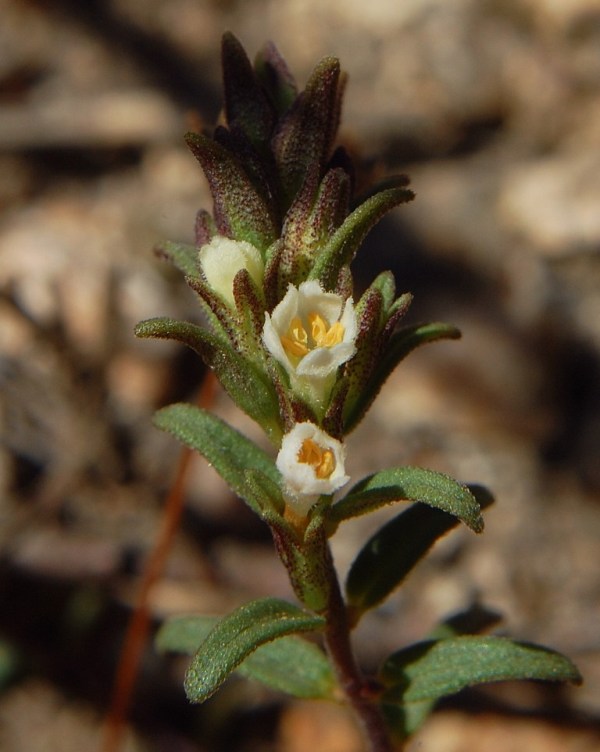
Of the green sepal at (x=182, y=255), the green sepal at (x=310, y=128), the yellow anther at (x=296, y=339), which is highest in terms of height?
the green sepal at (x=310, y=128)

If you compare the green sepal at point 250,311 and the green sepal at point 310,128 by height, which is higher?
the green sepal at point 310,128

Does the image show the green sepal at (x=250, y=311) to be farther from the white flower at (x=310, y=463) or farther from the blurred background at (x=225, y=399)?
the blurred background at (x=225, y=399)

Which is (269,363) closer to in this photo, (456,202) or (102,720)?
(102,720)

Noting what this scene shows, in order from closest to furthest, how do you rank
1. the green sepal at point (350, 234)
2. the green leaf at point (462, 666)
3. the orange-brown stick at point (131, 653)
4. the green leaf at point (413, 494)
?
the green leaf at point (413, 494) → the green sepal at point (350, 234) → the green leaf at point (462, 666) → the orange-brown stick at point (131, 653)

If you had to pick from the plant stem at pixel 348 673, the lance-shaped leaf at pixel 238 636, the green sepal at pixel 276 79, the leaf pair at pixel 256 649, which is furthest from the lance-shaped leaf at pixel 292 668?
the green sepal at pixel 276 79

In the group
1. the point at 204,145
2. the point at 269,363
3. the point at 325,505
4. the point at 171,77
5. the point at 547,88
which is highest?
the point at 547,88

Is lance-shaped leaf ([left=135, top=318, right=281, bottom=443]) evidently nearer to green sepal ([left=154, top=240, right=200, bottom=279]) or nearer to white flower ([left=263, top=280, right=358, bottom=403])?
white flower ([left=263, top=280, right=358, bottom=403])

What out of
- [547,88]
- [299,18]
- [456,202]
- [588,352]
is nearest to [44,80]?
[299,18]

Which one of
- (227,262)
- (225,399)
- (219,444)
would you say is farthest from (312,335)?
(225,399)
